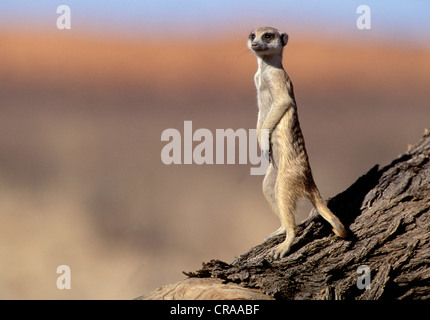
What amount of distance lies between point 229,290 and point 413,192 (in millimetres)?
2343

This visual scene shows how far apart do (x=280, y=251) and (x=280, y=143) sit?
3.59 ft

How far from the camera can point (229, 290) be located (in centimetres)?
453

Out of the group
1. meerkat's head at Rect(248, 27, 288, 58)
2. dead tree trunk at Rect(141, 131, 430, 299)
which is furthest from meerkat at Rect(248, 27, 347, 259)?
dead tree trunk at Rect(141, 131, 430, 299)

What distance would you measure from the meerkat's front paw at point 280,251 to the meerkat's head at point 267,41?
203cm

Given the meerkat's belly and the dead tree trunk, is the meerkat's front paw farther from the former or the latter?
the meerkat's belly

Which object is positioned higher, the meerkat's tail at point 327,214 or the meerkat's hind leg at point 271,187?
the meerkat's hind leg at point 271,187

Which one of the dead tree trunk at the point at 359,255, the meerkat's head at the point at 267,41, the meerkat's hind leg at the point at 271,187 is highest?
Answer: the meerkat's head at the point at 267,41

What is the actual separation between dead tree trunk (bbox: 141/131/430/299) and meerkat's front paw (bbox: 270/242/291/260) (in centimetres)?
7

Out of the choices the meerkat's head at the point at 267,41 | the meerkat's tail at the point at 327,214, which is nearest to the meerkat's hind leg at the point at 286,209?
the meerkat's tail at the point at 327,214

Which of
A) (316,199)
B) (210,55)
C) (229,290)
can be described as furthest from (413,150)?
(210,55)

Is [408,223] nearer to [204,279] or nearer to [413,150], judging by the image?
[413,150]

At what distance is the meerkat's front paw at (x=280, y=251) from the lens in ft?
17.1

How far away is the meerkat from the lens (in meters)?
5.43

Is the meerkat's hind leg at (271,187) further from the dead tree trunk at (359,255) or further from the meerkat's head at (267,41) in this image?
the meerkat's head at (267,41)
